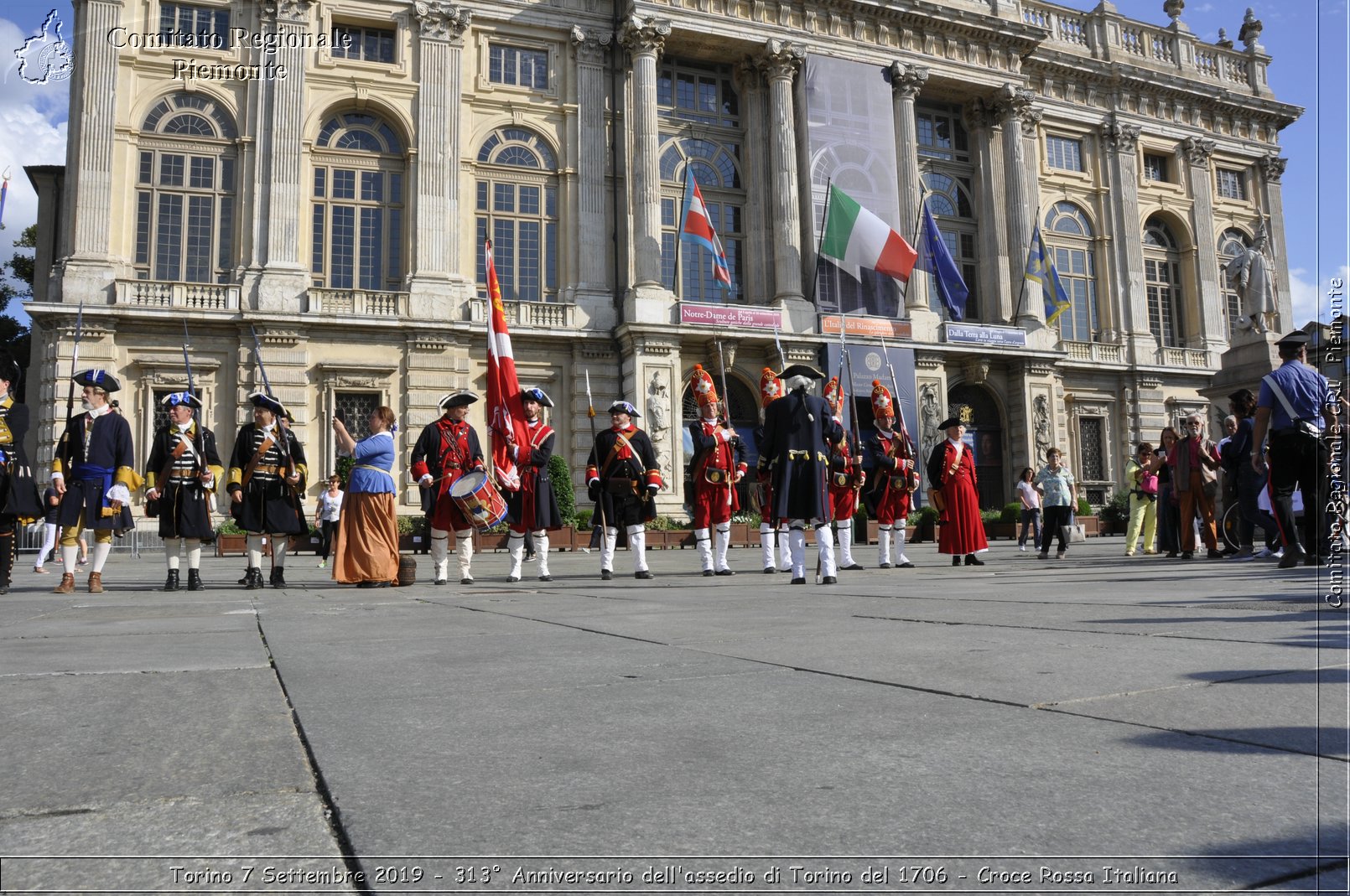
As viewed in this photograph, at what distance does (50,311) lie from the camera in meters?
22.4

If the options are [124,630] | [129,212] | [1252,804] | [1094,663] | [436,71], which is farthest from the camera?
[436,71]

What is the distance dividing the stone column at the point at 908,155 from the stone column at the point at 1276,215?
17449 mm

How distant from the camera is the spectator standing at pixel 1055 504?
1438 cm

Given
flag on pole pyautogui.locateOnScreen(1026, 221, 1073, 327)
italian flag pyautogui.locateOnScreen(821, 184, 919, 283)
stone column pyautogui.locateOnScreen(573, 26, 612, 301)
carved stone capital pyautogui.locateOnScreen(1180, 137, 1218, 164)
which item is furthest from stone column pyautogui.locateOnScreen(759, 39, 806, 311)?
carved stone capital pyautogui.locateOnScreen(1180, 137, 1218, 164)

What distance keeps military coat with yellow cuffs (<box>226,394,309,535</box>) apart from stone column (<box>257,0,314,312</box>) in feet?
49.6

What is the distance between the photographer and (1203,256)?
36188 mm

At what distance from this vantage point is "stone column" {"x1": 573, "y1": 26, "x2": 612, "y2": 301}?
2734cm

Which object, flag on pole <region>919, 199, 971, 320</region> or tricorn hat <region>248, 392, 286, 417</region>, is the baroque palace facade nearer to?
flag on pole <region>919, 199, 971, 320</region>

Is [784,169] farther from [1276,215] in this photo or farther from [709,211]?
[1276,215]

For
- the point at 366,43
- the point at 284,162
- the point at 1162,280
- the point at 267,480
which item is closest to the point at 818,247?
the point at 366,43

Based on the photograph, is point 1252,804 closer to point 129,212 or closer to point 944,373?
point 129,212

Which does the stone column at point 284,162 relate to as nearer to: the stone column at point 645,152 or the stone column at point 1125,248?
the stone column at point 645,152

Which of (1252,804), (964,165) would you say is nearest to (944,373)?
(964,165)

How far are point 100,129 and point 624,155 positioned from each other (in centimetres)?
1316
